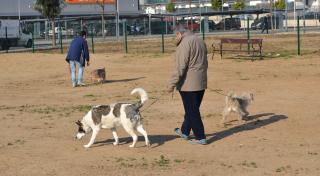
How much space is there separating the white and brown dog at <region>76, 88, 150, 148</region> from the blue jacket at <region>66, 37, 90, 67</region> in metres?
9.46

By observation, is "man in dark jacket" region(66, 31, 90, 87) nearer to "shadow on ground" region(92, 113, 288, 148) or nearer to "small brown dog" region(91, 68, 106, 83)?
"small brown dog" region(91, 68, 106, 83)

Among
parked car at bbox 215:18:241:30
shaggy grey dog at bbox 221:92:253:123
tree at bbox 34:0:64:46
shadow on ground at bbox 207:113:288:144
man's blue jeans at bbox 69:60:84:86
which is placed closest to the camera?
shadow on ground at bbox 207:113:288:144

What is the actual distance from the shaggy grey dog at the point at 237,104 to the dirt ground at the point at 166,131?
0.68ft

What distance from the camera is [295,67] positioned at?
2356 cm

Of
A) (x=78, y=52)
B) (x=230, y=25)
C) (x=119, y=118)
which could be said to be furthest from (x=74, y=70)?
(x=230, y=25)

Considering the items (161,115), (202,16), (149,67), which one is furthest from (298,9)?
(161,115)

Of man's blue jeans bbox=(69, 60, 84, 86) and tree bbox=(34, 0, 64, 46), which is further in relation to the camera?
tree bbox=(34, 0, 64, 46)

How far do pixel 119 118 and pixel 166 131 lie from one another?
184 cm

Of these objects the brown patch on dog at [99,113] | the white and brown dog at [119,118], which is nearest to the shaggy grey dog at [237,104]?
the white and brown dog at [119,118]

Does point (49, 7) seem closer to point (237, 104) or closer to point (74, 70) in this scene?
point (74, 70)

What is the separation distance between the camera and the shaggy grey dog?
12086 millimetres

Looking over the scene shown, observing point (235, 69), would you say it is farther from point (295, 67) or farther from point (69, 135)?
point (69, 135)

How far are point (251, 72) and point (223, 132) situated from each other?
11.4 m

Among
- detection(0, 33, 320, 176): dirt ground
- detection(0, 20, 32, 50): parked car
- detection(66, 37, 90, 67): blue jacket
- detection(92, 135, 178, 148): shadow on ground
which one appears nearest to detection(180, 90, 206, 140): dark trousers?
detection(0, 33, 320, 176): dirt ground
